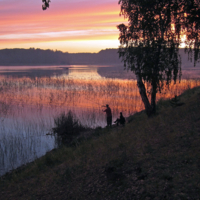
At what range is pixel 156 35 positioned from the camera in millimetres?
12656

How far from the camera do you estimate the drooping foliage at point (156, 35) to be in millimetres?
11523

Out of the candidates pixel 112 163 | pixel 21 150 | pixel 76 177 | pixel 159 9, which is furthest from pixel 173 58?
pixel 21 150

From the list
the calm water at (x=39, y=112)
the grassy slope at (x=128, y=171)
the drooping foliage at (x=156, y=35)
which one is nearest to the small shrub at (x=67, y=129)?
the calm water at (x=39, y=112)

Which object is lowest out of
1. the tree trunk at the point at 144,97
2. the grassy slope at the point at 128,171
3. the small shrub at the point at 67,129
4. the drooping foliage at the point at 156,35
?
the small shrub at the point at 67,129

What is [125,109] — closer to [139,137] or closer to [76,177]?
[139,137]

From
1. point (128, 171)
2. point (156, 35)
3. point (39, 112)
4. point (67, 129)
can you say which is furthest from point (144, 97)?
point (39, 112)

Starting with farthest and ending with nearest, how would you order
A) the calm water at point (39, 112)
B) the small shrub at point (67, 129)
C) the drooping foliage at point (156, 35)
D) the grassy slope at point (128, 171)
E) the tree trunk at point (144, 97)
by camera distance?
the small shrub at point (67, 129), the tree trunk at point (144, 97), the calm water at point (39, 112), the drooping foliage at point (156, 35), the grassy slope at point (128, 171)

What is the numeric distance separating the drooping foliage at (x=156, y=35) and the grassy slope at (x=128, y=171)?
3095mm

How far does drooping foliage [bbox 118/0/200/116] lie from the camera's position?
11523mm

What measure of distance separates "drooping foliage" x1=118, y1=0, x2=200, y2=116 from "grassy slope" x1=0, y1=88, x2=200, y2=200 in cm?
309

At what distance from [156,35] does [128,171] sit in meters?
8.46

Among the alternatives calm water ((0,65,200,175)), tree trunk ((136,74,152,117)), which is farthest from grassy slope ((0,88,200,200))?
tree trunk ((136,74,152,117))

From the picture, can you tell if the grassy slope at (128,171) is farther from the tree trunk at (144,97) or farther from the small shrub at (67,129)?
the small shrub at (67,129)

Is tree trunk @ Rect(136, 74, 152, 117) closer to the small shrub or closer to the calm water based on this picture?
the calm water
